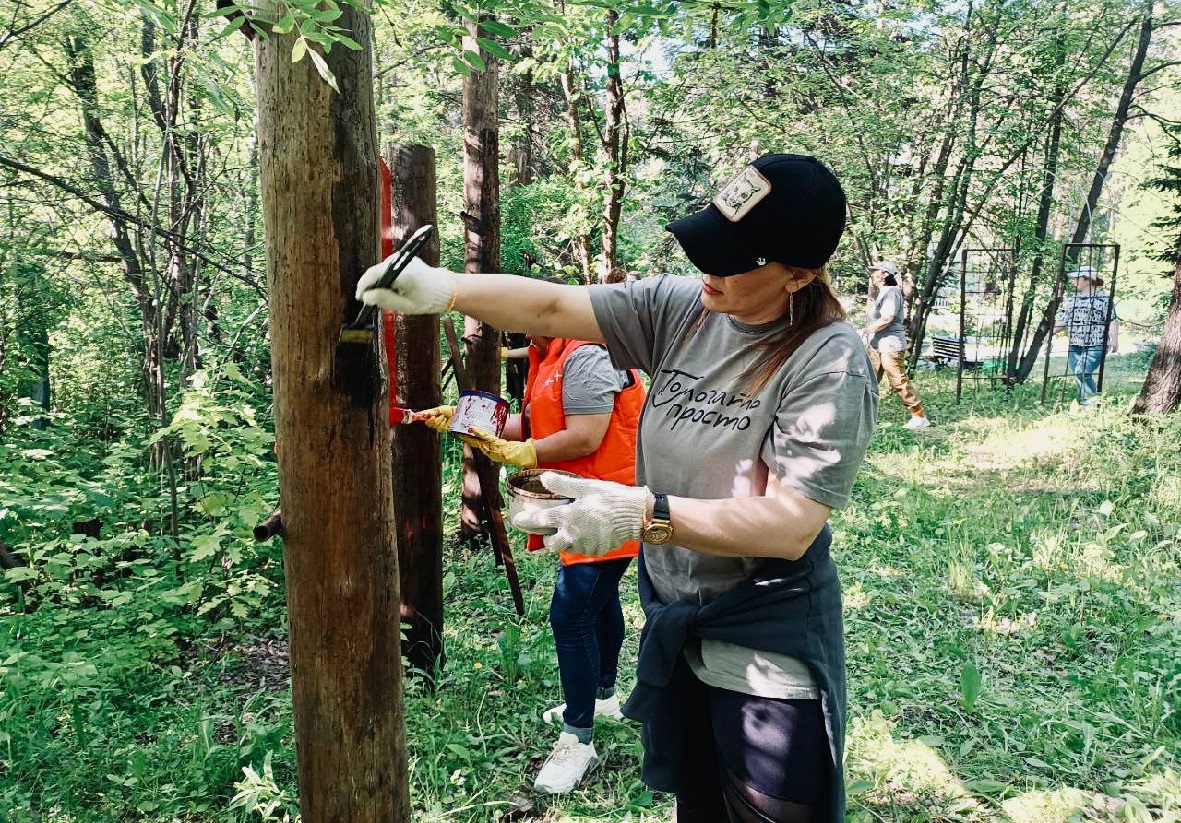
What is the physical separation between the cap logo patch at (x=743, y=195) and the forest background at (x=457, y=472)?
86 centimetres

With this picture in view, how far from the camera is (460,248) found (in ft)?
33.1

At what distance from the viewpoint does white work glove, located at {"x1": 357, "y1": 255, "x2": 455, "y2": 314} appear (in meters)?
1.74

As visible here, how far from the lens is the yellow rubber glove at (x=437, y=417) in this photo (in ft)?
11.1

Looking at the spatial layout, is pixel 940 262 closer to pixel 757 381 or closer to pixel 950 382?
pixel 950 382

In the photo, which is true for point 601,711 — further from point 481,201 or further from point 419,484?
point 481,201

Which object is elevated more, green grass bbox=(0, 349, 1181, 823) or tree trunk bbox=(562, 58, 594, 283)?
tree trunk bbox=(562, 58, 594, 283)

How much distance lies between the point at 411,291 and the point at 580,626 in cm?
172

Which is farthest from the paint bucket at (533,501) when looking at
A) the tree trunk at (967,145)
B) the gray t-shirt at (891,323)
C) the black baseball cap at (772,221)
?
the tree trunk at (967,145)

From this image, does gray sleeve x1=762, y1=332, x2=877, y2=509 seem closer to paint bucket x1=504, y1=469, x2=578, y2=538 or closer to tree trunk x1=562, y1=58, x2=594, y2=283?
paint bucket x1=504, y1=469, x2=578, y2=538

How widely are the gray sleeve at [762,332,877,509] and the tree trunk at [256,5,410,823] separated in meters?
0.99

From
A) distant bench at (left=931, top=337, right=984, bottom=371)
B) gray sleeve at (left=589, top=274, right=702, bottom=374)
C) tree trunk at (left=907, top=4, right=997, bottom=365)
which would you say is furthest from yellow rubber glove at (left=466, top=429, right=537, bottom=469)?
distant bench at (left=931, top=337, right=984, bottom=371)

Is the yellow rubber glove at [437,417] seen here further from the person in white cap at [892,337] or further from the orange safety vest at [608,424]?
the person in white cap at [892,337]

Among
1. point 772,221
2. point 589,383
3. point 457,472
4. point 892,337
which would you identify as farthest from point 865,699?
point 892,337

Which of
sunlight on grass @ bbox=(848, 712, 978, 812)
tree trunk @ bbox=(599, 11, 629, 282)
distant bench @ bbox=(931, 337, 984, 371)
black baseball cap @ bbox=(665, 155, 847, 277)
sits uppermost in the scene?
tree trunk @ bbox=(599, 11, 629, 282)
